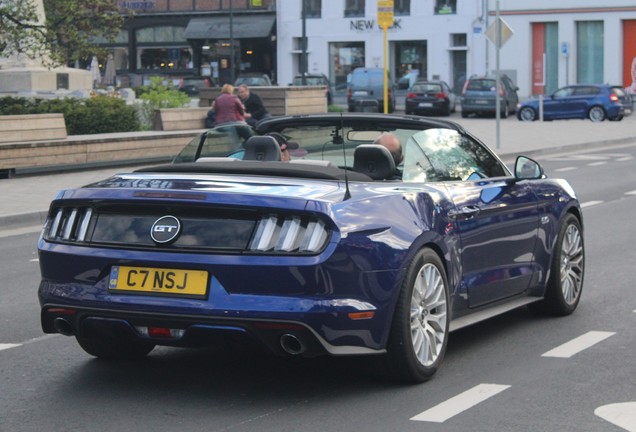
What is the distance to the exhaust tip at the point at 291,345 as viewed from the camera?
6.36m

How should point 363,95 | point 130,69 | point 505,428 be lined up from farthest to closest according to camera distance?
point 130,69
point 363,95
point 505,428

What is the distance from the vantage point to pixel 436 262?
711cm

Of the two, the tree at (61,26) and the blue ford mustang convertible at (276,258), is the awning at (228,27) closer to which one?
the tree at (61,26)

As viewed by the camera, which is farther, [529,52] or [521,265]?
[529,52]

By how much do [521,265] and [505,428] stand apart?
244cm

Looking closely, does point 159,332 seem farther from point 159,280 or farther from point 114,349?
point 114,349

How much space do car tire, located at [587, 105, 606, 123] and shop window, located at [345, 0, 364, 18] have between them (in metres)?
25.5

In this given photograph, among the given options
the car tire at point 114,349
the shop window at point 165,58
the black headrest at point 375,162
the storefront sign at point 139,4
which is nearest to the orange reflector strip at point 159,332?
the car tire at point 114,349

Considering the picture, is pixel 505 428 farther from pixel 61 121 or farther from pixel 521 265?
pixel 61 121

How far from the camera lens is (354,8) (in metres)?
71.9

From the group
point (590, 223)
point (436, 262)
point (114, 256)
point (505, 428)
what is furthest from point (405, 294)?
point (590, 223)

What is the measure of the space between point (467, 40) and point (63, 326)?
203 feet

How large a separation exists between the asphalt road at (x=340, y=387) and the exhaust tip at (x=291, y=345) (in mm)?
288

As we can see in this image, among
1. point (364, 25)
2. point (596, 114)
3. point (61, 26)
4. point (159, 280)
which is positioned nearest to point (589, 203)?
point (159, 280)
